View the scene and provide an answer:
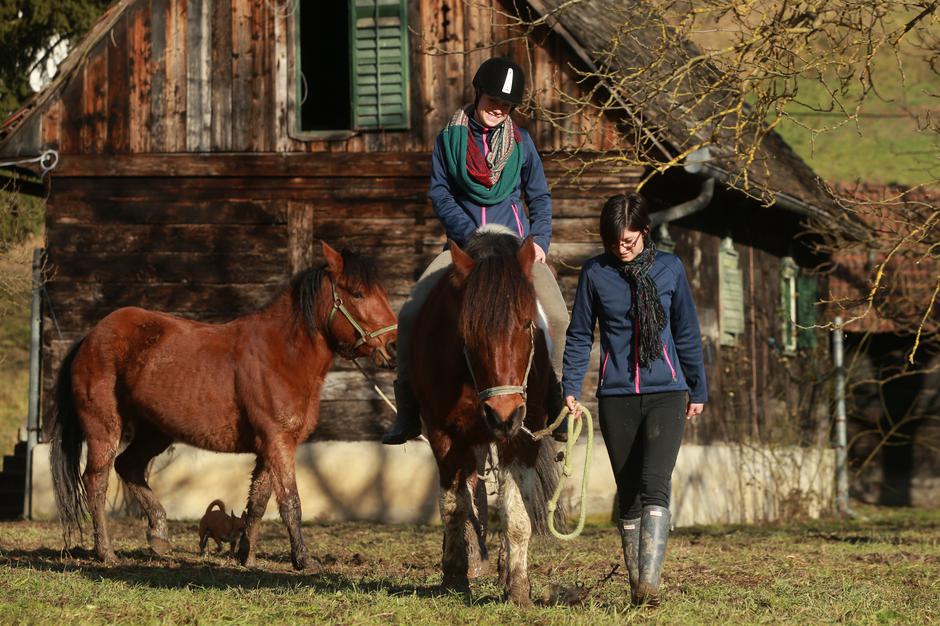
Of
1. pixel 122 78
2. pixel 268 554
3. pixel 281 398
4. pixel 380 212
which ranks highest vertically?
pixel 122 78

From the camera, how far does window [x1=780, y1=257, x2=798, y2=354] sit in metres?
19.5

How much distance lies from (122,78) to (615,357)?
10.2m

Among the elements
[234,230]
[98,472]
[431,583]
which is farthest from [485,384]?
[234,230]

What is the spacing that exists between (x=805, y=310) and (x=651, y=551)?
15.0m

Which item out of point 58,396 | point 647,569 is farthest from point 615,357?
point 58,396

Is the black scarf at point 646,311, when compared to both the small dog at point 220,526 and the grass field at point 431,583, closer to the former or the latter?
the grass field at point 431,583

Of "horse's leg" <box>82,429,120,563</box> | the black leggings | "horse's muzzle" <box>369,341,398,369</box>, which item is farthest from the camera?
"horse's leg" <box>82,429,120,563</box>

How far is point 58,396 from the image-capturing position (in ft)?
33.3

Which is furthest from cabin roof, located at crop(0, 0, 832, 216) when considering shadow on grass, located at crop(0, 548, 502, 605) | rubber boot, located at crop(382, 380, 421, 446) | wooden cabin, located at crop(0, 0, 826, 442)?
rubber boot, located at crop(382, 380, 421, 446)

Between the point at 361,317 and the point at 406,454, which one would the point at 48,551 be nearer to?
the point at 361,317

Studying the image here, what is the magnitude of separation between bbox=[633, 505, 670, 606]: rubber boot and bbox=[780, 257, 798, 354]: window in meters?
13.5

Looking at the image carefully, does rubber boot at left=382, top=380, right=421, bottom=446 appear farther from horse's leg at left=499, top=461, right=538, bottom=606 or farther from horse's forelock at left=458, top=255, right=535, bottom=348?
horse's forelock at left=458, top=255, right=535, bottom=348

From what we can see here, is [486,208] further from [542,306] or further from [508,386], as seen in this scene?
[508,386]

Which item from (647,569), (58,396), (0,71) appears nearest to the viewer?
(647,569)
